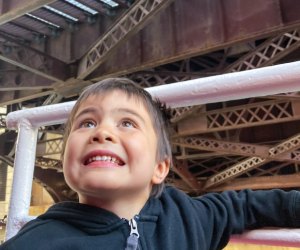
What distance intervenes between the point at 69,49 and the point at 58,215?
20.9ft

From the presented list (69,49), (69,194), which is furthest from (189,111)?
(69,194)

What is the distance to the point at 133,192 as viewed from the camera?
4.13 feet

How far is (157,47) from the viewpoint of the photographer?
623 cm

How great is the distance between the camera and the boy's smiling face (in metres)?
1.17

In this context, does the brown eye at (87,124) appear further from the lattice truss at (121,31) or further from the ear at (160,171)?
the lattice truss at (121,31)

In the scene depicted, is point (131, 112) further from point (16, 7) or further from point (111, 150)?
point (16, 7)

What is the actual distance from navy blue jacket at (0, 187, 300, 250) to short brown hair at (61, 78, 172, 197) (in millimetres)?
136

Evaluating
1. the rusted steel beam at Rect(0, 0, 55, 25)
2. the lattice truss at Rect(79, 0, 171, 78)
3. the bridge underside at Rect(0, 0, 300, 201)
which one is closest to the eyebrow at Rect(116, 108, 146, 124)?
the bridge underside at Rect(0, 0, 300, 201)

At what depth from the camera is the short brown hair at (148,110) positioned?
136 centimetres

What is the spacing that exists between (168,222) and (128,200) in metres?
0.17

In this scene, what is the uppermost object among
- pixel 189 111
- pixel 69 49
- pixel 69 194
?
pixel 69 49

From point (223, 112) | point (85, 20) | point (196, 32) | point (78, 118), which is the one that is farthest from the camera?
point (223, 112)

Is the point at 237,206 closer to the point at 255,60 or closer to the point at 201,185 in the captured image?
the point at 255,60

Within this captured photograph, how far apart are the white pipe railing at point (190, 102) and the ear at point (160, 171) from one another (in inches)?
10.1
